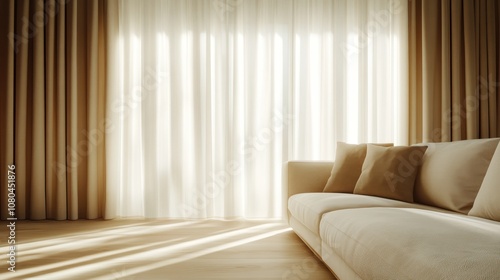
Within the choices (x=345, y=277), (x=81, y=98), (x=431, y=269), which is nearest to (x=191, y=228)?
(x=81, y=98)

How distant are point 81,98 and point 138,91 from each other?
1.80 feet

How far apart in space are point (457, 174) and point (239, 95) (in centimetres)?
220

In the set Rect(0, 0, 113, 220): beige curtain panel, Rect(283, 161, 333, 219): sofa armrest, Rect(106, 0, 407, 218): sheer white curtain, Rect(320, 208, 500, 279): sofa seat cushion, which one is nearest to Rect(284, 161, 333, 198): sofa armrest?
Rect(283, 161, 333, 219): sofa armrest

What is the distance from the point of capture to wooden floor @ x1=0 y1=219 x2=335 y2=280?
208cm

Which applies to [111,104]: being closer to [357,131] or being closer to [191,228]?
[191,228]

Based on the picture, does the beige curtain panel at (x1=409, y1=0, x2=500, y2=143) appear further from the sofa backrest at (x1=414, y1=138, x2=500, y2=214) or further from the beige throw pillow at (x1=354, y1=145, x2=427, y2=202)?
the sofa backrest at (x1=414, y1=138, x2=500, y2=214)

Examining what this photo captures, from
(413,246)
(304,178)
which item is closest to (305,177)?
(304,178)

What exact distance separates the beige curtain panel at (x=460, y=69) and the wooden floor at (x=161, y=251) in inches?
70.9

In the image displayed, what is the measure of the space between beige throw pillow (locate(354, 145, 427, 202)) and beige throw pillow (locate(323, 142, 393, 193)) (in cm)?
13

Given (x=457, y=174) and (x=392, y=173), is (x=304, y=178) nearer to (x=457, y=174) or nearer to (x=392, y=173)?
(x=392, y=173)

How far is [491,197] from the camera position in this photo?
1702mm

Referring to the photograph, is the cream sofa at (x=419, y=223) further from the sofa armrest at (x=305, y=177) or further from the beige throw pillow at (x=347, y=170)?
the beige throw pillow at (x=347, y=170)

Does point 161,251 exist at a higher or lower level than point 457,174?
lower

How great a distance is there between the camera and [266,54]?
3.84 metres
